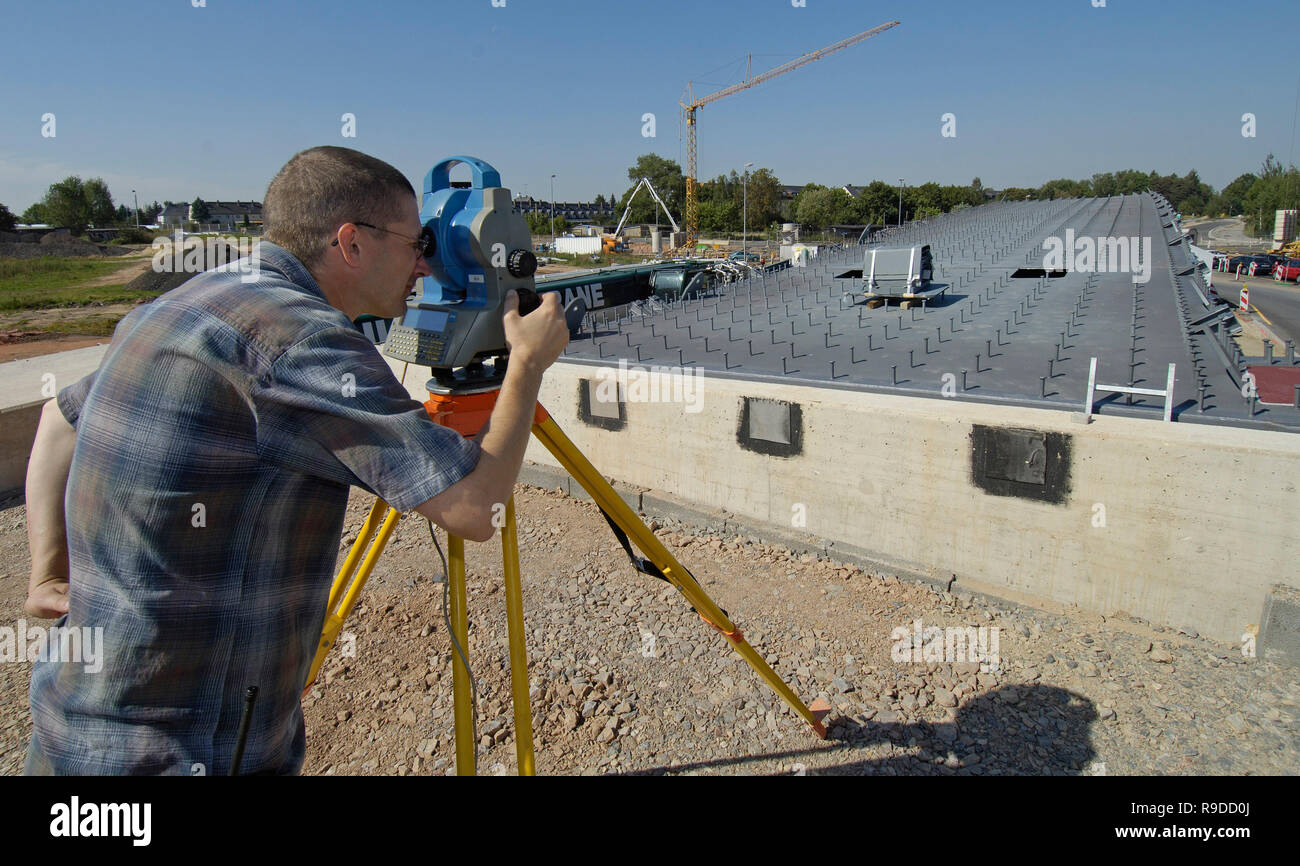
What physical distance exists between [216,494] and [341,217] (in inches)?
31.2

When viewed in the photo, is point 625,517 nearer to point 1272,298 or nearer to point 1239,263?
point 1272,298

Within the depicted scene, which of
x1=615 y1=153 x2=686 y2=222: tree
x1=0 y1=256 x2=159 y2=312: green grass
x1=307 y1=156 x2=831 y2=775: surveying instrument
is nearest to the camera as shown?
x1=307 y1=156 x2=831 y2=775: surveying instrument

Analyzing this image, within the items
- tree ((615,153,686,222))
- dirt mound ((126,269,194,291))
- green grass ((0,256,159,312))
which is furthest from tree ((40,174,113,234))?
tree ((615,153,686,222))

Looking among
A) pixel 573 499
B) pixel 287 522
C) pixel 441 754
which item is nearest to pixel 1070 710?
pixel 441 754

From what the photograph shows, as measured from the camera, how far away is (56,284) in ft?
163

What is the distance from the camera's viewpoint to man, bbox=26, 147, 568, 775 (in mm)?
1605

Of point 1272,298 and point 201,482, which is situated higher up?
point 1272,298

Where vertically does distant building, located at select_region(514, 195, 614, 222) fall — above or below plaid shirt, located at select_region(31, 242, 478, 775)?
above

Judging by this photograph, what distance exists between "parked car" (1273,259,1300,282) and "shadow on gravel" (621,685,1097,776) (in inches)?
2186

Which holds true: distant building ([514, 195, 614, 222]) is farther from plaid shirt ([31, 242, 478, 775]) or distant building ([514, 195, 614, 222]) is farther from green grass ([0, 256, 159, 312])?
plaid shirt ([31, 242, 478, 775])

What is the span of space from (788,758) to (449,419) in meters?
3.13

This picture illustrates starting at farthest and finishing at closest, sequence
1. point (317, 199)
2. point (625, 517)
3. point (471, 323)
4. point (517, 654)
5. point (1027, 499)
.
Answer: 1. point (1027, 499)
2. point (625, 517)
3. point (471, 323)
4. point (517, 654)
5. point (317, 199)

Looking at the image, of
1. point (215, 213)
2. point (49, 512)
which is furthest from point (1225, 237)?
point (215, 213)

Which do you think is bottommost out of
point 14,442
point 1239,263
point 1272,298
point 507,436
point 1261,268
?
point 14,442
